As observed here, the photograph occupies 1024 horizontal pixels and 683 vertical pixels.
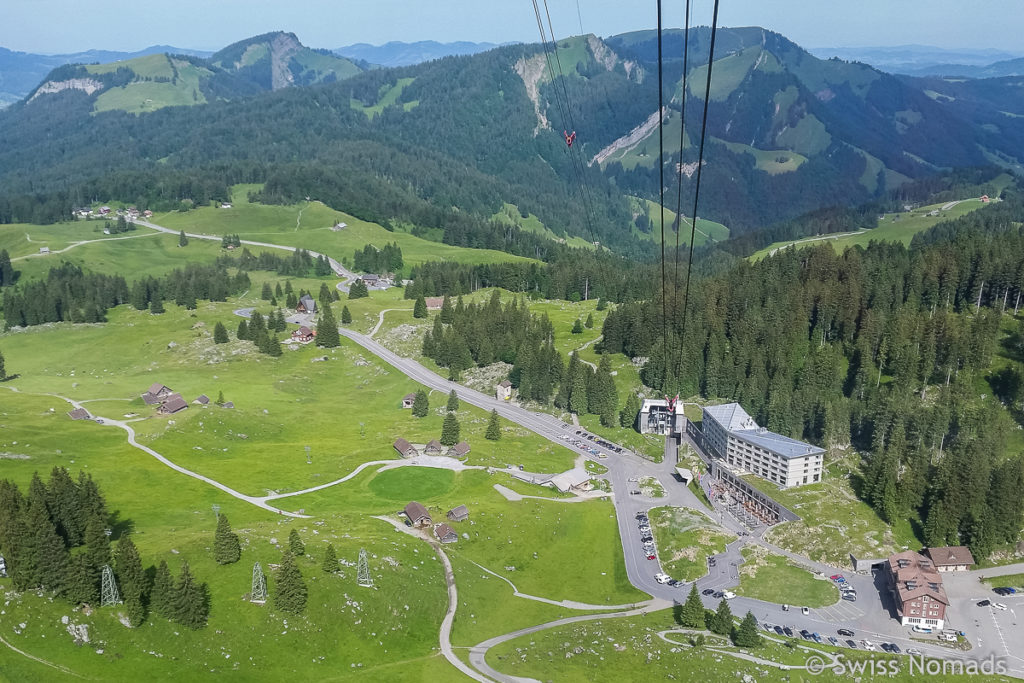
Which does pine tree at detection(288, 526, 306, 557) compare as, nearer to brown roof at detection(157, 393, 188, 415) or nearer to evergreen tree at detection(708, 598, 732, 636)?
evergreen tree at detection(708, 598, 732, 636)

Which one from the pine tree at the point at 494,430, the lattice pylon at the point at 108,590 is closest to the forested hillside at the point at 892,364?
the pine tree at the point at 494,430

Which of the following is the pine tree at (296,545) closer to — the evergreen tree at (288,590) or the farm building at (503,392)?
the evergreen tree at (288,590)

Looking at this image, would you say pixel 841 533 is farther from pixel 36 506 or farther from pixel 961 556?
pixel 36 506

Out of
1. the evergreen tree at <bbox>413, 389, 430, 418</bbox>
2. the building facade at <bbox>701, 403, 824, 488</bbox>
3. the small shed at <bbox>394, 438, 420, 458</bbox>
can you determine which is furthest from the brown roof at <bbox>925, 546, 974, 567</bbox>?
the evergreen tree at <bbox>413, 389, 430, 418</bbox>

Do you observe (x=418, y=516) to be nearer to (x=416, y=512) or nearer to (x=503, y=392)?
(x=416, y=512)

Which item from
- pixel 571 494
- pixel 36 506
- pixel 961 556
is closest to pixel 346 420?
pixel 571 494

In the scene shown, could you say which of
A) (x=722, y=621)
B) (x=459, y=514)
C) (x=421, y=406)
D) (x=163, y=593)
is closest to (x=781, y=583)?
(x=722, y=621)
